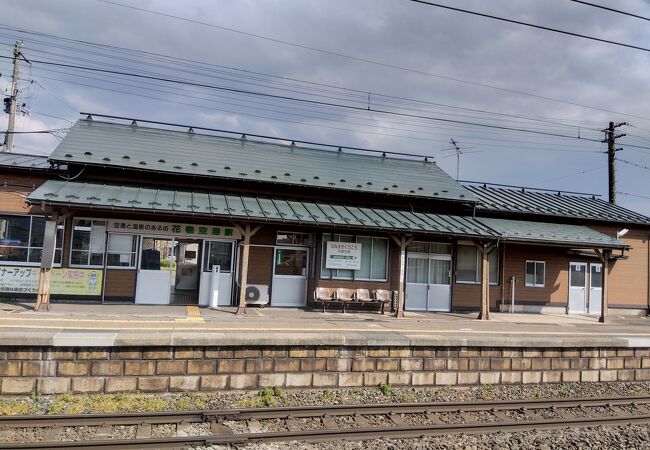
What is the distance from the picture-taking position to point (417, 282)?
1820 centimetres

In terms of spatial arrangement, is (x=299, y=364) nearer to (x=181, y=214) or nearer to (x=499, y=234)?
(x=181, y=214)

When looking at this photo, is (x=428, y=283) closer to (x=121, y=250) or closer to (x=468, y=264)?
(x=468, y=264)

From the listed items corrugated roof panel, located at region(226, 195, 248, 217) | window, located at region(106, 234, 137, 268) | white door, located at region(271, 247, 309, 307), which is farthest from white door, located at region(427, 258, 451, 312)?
window, located at region(106, 234, 137, 268)

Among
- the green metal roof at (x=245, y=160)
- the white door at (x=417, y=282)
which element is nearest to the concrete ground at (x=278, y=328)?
the white door at (x=417, y=282)

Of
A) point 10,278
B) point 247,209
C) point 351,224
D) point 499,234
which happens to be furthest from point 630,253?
point 10,278

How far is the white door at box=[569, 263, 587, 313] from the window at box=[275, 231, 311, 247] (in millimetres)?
11270

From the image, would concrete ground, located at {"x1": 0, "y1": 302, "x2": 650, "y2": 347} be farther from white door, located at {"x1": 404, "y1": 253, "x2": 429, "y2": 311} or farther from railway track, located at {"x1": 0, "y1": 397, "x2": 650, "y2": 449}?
railway track, located at {"x1": 0, "y1": 397, "x2": 650, "y2": 449}

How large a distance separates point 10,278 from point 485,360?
13771mm

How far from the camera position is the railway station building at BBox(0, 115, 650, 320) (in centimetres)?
1512

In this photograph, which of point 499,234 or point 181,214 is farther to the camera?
point 499,234

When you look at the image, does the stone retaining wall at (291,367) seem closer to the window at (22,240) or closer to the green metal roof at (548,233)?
the green metal roof at (548,233)

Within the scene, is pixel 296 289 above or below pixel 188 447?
above

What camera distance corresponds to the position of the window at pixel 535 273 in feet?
64.5

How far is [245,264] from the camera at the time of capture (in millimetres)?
14781
